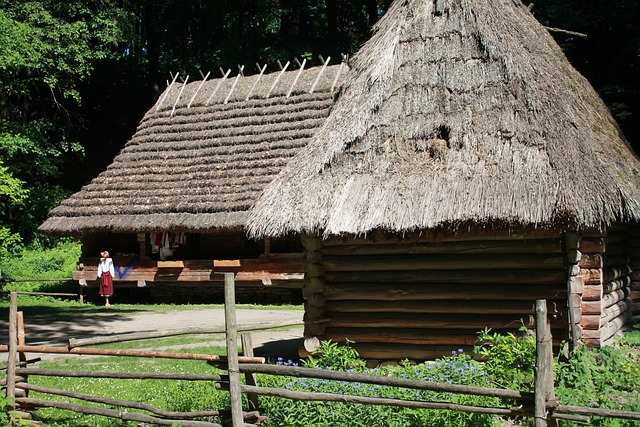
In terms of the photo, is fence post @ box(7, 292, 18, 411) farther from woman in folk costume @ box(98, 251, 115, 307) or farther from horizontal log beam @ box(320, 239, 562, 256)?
woman in folk costume @ box(98, 251, 115, 307)

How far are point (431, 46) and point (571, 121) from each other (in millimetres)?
2582

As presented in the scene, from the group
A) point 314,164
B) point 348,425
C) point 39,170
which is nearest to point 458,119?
point 314,164

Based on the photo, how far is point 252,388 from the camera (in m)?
6.92

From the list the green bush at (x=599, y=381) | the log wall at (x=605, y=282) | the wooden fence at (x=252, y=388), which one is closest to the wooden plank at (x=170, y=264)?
the log wall at (x=605, y=282)

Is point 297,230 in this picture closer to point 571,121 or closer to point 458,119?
point 458,119

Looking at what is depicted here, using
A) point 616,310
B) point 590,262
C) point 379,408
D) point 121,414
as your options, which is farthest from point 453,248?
point 121,414

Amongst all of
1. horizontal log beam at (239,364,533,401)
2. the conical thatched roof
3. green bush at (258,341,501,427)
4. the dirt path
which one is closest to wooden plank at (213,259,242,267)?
the dirt path

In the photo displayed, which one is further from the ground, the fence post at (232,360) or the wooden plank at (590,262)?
the wooden plank at (590,262)

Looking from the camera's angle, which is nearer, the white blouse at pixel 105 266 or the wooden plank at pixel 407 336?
the wooden plank at pixel 407 336

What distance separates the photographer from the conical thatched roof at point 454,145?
30.5 ft

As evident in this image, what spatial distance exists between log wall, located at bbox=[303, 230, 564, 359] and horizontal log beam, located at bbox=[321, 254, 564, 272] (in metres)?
0.01

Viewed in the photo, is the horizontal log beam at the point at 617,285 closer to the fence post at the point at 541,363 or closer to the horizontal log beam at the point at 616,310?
the horizontal log beam at the point at 616,310

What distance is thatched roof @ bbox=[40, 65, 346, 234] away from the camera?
19297 mm

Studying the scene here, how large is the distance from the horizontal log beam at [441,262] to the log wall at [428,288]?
14mm
